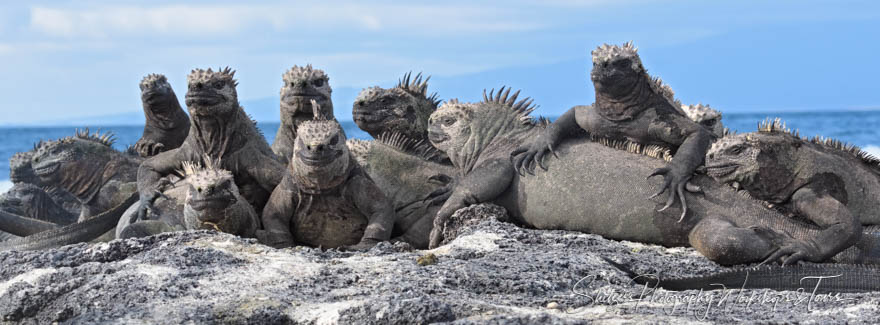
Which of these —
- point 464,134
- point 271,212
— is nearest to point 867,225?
point 464,134

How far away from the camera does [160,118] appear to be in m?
8.34

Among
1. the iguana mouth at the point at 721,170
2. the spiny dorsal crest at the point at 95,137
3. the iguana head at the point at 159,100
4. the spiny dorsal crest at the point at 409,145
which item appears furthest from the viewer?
the spiny dorsal crest at the point at 95,137

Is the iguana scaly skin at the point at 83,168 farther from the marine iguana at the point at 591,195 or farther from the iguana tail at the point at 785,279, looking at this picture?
the iguana tail at the point at 785,279

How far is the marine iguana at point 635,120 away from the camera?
6438mm

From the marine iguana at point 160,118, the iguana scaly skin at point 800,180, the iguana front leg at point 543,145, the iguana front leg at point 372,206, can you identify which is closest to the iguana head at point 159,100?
the marine iguana at point 160,118

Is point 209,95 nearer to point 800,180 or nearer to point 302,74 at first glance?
point 302,74

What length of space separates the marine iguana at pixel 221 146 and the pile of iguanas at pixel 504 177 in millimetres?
11

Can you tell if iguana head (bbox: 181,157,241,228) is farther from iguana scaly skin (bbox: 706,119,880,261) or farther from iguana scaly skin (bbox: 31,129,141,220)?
iguana scaly skin (bbox: 706,119,880,261)

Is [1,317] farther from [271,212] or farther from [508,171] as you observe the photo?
[508,171]

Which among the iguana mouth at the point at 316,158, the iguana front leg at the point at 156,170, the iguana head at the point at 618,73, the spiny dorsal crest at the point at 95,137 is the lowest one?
the iguana front leg at the point at 156,170

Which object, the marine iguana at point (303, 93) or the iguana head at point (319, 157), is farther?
the marine iguana at point (303, 93)

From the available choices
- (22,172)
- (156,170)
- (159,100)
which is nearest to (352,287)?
(156,170)

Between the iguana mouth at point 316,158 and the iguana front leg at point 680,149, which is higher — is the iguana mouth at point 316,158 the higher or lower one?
the lower one

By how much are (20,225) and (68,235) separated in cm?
97
